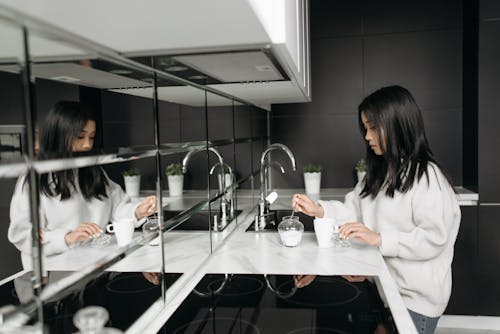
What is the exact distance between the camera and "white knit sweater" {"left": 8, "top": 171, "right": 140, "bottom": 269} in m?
0.63

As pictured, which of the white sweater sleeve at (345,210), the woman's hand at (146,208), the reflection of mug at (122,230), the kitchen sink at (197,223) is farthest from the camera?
the white sweater sleeve at (345,210)

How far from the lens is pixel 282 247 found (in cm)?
183

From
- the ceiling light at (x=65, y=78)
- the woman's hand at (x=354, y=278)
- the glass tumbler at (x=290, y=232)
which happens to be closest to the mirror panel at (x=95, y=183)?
the ceiling light at (x=65, y=78)

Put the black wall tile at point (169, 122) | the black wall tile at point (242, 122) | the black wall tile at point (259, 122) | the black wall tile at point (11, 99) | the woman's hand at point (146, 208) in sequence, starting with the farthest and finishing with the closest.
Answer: the black wall tile at point (259, 122)
the black wall tile at point (242, 122)
the black wall tile at point (169, 122)
the woman's hand at point (146, 208)
the black wall tile at point (11, 99)

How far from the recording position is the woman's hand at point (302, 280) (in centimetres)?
140

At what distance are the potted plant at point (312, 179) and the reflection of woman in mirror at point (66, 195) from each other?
8.13ft

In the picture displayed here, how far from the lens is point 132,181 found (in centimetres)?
106

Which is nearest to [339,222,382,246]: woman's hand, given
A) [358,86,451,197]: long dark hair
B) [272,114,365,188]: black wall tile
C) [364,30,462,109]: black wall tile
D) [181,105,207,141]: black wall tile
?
[358,86,451,197]: long dark hair

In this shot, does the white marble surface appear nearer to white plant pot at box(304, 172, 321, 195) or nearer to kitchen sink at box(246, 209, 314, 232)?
kitchen sink at box(246, 209, 314, 232)

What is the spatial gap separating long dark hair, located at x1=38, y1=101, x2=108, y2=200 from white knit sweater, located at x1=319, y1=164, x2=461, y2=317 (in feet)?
3.73

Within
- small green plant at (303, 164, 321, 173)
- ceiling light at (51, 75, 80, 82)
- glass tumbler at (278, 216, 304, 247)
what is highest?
ceiling light at (51, 75, 80, 82)

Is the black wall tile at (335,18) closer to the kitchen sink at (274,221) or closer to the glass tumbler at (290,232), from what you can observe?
the kitchen sink at (274,221)

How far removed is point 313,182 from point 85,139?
2.62m

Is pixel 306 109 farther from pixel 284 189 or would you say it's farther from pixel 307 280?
pixel 307 280
